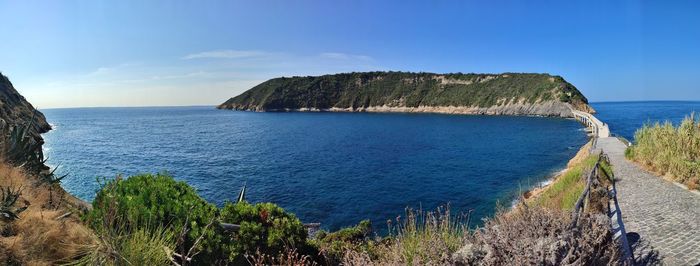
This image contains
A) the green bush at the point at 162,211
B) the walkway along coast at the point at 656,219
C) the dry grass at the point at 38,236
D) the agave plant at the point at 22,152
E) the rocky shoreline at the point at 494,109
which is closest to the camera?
the dry grass at the point at 38,236

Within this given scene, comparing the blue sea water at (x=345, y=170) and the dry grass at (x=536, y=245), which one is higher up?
the dry grass at (x=536, y=245)

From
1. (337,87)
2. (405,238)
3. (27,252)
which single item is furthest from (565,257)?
(337,87)

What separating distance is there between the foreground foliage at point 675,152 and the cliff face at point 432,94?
87.2 m

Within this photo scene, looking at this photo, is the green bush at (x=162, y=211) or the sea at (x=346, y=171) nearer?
the green bush at (x=162, y=211)

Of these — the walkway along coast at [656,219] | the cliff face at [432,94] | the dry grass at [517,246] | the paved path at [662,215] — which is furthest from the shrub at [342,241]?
the cliff face at [432,94]

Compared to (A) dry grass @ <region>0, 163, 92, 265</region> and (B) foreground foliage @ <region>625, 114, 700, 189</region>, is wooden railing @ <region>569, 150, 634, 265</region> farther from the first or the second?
(A) dry grass @ <region>0, 163, 92, 265</region>

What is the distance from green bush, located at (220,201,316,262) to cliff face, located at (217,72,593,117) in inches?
4054

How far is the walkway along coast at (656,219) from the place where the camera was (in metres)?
7.15

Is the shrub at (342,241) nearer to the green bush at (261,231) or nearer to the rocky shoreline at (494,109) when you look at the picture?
the green bush at (261,231)

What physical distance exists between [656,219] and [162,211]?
37.9 ft

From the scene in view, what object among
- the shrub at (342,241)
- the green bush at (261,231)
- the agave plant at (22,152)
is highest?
the agave plant at (22,152)

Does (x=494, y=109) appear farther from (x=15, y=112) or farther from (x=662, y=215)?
(x=662, y=215)

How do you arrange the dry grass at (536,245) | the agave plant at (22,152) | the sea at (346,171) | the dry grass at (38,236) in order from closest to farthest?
the dry grass at (536,245), the dry grass at (38,236), the agave plant at (22,152), the sea at (346,171)

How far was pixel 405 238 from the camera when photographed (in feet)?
18.7
